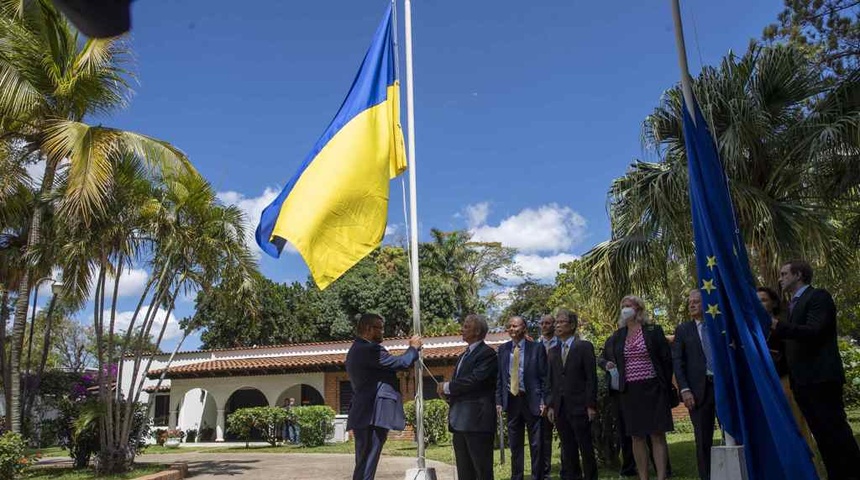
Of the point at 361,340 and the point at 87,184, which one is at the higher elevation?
the point at 87,184

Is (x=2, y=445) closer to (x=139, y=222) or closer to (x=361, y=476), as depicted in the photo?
(x=139, y=222)

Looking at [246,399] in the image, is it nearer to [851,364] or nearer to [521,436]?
[851,364]

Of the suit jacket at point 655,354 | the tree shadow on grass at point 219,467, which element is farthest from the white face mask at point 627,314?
the tree shadow on grass at point 219,467

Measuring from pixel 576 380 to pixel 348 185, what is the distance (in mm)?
2915

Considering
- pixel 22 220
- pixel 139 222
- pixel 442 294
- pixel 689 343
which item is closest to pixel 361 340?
pixel 689 343

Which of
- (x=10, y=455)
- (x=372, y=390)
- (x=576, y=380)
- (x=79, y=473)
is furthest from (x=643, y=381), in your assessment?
(x=79, y=473)

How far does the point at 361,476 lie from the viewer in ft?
19.9

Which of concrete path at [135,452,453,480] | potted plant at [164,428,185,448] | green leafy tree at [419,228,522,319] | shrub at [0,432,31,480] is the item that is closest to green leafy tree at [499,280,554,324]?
green leafy tree at [419,228,522,319]

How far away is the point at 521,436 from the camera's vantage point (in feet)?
23.6

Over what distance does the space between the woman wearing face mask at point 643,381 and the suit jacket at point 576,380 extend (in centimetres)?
30

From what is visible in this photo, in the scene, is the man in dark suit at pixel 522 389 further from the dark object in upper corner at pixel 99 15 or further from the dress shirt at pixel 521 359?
the dark object in upper corner at pixel 99 15

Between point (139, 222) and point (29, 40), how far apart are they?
3380 mm

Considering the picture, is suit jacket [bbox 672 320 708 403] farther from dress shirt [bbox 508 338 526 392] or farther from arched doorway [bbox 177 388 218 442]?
arched doorway [bbox 177 388 218 442]

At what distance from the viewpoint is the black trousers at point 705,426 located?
590 cm
